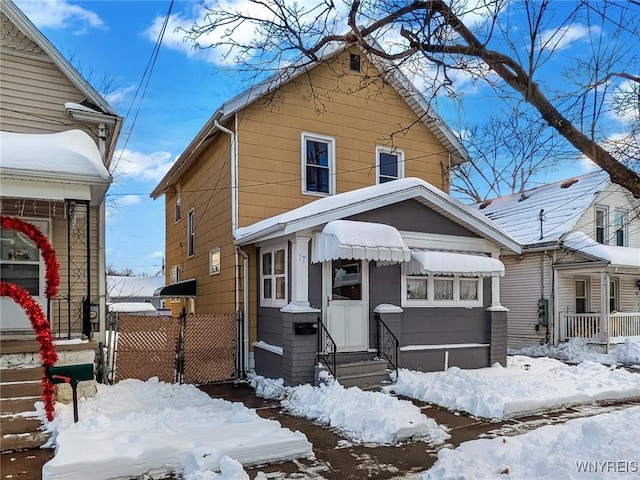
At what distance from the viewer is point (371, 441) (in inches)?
238

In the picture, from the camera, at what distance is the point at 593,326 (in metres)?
15.4

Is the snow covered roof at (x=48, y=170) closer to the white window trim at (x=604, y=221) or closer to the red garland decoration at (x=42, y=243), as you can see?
the red garland decoration at (x=42, y=243)

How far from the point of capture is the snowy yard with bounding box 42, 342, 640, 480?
470cm

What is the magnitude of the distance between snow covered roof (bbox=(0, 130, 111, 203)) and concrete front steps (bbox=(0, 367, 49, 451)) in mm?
2735

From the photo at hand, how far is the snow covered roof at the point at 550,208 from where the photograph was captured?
1602 centimetres

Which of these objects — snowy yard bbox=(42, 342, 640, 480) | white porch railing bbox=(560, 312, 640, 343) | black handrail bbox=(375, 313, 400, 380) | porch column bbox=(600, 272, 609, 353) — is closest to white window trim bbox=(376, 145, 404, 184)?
black handrail bbox=(375, 313, 400, 380)

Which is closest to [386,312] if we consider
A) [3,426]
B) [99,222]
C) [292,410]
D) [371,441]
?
[292,410]

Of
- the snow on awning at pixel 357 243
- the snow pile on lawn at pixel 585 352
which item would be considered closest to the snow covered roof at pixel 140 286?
the snow pile on lawn at pixel 585 352

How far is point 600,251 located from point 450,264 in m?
7.78

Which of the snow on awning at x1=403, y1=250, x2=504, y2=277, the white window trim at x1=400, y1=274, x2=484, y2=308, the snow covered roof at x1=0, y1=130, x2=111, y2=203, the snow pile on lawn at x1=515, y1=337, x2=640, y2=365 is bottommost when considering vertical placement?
the snow pile on lawn at x1=515, y1=337, x2=640, y2=365

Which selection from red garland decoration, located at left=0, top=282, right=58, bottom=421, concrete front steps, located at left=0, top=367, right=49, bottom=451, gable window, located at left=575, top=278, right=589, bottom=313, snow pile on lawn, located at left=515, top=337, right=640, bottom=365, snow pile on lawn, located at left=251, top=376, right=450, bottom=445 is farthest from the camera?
gable window, located at left=575, top=278, right=589, bottom=313

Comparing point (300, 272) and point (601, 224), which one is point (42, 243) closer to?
point (300, 272)

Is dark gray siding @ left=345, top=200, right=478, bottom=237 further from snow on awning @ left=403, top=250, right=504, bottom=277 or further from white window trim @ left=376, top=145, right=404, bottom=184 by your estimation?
white window trim @ left=376, top=145, right=404, bottom=184

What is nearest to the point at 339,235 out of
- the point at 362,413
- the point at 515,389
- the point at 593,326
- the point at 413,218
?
the point at 413,218
